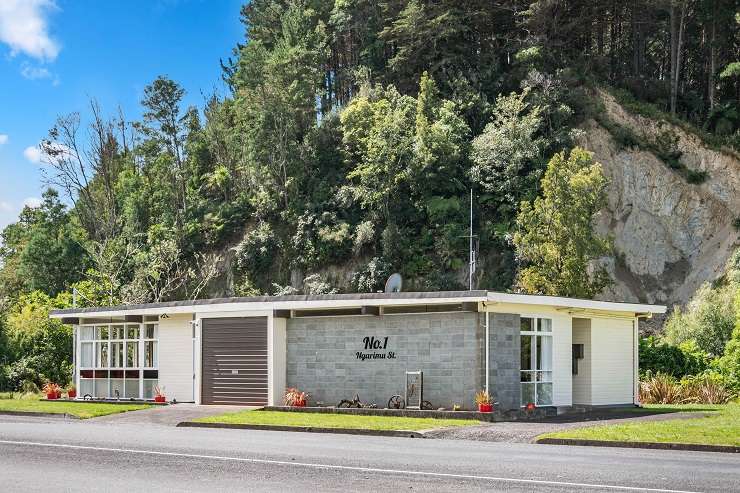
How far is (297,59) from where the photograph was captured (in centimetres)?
6550

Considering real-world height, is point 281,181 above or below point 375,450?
above

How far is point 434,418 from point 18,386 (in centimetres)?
2395

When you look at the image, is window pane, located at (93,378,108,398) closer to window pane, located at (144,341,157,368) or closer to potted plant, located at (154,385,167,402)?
window pane, located at (144,341,157,368)

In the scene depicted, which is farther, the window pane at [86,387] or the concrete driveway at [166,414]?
the window pane at [86,387]

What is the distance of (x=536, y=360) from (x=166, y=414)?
1067 centimetres

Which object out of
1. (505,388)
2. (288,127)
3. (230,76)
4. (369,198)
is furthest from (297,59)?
(505,388)

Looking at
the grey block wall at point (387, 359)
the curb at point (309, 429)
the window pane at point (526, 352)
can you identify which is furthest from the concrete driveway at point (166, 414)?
the window pane at point (526, 352)

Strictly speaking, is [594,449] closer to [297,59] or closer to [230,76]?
[297,59]

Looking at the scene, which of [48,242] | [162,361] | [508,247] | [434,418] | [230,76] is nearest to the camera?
[434,418]

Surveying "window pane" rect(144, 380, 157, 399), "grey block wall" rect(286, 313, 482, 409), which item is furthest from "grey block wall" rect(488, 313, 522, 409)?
"window pane" rect(144, 380, 157, 399)

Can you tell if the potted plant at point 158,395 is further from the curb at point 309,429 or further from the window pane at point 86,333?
the curb at point 309,429

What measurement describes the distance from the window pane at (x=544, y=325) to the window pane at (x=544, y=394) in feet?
5.18

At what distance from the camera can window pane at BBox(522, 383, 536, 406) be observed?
2820 centimetres

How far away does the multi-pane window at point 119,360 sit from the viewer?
34344 millimetres
